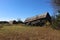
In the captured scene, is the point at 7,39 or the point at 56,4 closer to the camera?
the point at 7,39

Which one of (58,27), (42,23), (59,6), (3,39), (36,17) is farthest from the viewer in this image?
(36,17)

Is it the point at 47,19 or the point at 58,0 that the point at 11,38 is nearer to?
the point at 58,0

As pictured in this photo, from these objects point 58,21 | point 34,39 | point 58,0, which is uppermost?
point 58,0

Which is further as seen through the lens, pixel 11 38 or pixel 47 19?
pixel 47 19

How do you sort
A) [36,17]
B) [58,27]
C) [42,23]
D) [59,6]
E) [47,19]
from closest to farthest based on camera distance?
[59,6], [58,27], [42,23], [47,19], [36,17]

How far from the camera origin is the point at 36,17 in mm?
23734

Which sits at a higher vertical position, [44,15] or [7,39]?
[44,15]

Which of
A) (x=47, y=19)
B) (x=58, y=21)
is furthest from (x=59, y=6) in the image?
(x=47, y=19)

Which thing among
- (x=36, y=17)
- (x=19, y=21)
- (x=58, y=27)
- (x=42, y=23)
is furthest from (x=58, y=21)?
(x=19, y=21)

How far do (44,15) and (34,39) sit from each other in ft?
47.7

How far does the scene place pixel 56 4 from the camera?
330 inches

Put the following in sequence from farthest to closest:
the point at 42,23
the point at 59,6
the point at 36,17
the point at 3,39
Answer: the point at 36,17
the point at 42,23
the point at 59,6
the point at 3,39

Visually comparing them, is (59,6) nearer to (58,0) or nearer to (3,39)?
(58,0)

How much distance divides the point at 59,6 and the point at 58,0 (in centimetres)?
34
